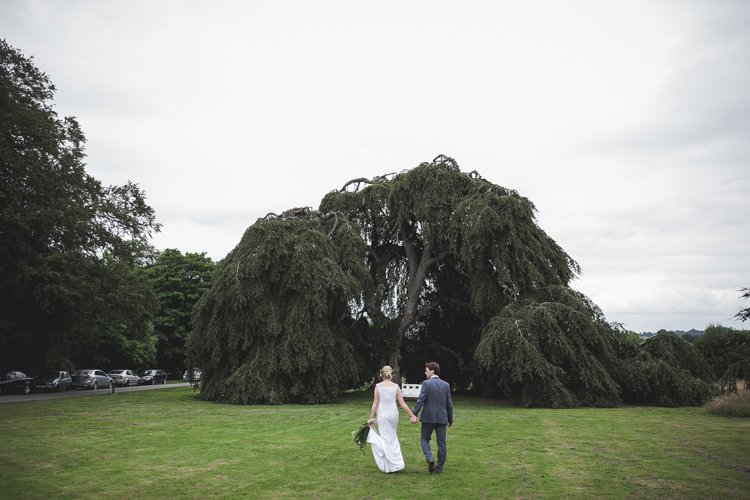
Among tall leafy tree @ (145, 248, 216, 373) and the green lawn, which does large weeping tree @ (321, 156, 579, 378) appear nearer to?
the green lawn

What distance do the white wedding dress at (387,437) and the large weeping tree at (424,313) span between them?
11369mm

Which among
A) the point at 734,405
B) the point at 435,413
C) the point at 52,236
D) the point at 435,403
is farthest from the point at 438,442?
the point at 52,236

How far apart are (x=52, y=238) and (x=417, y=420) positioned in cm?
2538

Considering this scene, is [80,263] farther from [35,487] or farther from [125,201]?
[35,487]

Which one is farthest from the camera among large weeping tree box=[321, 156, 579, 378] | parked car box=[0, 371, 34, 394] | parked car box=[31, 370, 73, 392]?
parked car box=[31, 370, 73, 392]

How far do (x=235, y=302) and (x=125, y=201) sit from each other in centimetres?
1415

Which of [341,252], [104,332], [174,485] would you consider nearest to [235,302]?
[341,252]

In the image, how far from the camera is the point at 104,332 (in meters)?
38.5

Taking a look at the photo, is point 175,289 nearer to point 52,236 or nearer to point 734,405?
point 52,236

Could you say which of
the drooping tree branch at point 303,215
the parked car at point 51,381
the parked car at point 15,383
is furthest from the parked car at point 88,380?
the drooping tree branch at point 303,215

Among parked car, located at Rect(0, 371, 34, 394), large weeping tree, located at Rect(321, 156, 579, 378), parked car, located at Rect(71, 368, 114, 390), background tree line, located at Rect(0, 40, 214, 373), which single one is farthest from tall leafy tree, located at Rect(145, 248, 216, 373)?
large weeping tree, located at Rect(321, 156, 579, 378)

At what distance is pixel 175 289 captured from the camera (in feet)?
172

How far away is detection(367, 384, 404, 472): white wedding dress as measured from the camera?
28.3 feet

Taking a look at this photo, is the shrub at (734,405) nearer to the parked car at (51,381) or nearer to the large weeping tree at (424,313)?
the large weeping tree at (424,313)
